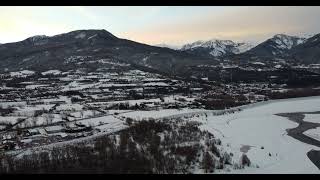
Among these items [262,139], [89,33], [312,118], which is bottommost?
[312,118]

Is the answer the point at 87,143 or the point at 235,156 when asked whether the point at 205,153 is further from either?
the point at 87,143

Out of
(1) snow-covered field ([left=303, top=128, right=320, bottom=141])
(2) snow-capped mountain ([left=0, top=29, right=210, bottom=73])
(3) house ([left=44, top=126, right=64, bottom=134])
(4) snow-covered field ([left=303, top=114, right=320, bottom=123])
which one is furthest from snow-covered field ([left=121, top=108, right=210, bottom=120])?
(2) snow-capped mountain ([left=0, top=29, right=210, bottom=73])

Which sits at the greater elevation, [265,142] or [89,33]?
[89,33]

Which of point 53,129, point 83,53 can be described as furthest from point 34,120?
point 83,53

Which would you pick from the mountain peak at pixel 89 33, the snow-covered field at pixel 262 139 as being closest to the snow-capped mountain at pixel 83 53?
the mountain peak at pixel 89 33

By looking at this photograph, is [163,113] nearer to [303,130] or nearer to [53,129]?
[53,129]

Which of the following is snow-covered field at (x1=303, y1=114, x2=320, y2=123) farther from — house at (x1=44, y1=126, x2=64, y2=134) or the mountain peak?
the mountain peak
